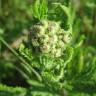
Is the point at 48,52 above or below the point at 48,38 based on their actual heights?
below

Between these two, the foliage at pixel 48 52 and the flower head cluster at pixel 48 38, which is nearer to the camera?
the flower head cluster at pixel 48 38

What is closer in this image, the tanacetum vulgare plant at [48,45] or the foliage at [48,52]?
the tanacetum vulgare plant at [48,45]

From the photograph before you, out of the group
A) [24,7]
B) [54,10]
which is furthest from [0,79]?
[54,10]

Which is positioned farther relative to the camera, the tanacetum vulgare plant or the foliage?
the foliage

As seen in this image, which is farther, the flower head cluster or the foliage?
the foliage

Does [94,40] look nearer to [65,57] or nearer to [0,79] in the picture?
[0,79]
